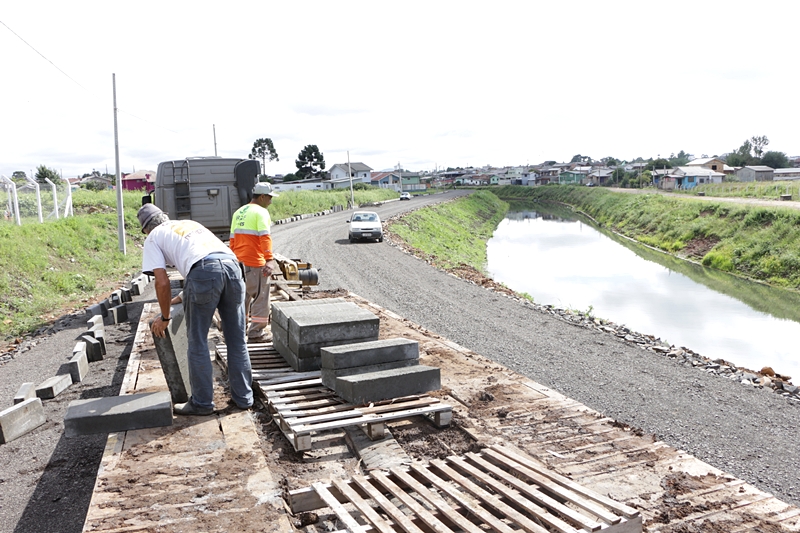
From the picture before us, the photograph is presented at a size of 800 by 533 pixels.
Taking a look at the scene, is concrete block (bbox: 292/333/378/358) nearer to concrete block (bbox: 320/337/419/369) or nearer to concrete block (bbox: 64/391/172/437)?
concrete block (bbox: 320/337/419/369)

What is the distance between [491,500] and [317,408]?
1.95 m

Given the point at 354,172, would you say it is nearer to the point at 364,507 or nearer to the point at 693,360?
the point at 693,360

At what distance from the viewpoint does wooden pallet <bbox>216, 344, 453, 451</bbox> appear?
460 cm

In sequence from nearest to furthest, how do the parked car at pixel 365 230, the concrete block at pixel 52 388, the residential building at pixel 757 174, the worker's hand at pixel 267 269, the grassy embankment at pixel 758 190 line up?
the concrete block at pixel 52 388, the worker's hand at pixel 267 269, the parked car at pixel 365 230, the grassy embankment at pixel 758 190, the residential building at pixel 757 174

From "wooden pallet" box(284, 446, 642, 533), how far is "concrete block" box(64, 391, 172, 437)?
5.19 feet

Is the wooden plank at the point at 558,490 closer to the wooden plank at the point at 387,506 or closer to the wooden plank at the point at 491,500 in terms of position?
the wooden plank at the point at 491,500

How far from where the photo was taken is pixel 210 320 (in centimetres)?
481

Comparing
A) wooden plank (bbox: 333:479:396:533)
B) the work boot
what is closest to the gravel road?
the work boot

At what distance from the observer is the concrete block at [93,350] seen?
25.8ft

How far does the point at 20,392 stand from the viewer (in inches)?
242

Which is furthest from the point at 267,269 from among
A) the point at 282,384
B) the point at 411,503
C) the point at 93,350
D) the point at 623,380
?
the point at 623,380

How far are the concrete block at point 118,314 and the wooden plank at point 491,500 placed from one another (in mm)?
8047

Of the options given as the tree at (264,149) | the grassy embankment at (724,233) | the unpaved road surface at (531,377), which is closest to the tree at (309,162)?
the tree at (264,149)

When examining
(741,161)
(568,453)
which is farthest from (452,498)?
(741,161)
